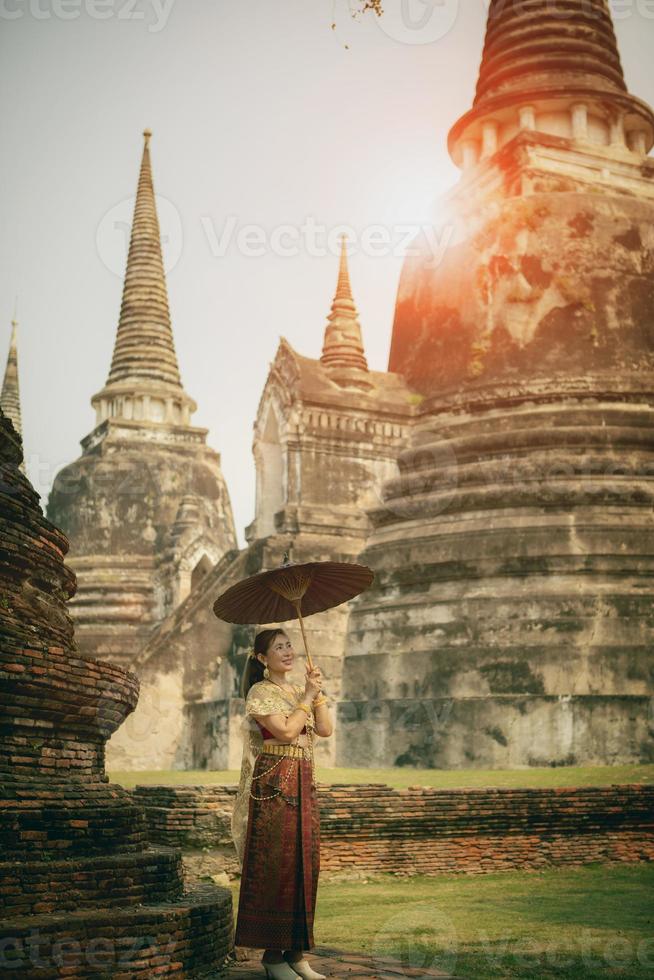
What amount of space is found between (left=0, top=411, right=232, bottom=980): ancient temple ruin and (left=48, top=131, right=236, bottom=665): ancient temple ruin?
19.9m

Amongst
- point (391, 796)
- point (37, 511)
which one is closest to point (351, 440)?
point (391, 796)

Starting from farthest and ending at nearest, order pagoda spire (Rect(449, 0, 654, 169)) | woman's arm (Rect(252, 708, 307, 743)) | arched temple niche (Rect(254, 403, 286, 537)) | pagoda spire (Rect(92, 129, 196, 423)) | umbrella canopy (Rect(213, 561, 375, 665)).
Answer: pagoda spire (Rect(92, 129, 196, 423)) < arched temple niche (Rect(254, 403, 286, 537)) < pagoda spire (Rect(449, 0, 654, 169)) < umbrella canopy (Rect(213, 561, 375, 665)) < woman's arm (Rect(252, 708, 307, 743))

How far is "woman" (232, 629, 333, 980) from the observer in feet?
17.4

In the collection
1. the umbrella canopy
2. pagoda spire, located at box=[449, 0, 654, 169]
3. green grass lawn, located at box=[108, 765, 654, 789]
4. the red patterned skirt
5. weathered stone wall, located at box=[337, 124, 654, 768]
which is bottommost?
the red patterned skirt

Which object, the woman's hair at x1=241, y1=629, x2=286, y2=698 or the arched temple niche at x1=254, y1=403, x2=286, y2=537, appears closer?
the woman's hair at x1=241, y1=629, x2=286, y2=698

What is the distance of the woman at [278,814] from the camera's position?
17.4ft

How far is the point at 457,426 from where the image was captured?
53.0 ft

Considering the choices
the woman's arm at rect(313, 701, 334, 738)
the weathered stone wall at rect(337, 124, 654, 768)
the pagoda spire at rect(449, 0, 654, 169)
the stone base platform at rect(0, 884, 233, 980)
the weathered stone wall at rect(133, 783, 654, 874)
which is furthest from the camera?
the pagoda spire at rect(449, 0, 654, 169)

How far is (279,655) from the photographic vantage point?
577 cm

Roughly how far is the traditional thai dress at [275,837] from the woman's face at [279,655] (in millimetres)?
100

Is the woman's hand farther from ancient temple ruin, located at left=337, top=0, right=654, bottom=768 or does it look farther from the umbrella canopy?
ancient temple ruin, located at left=337, top=0, right=654, bottom=768

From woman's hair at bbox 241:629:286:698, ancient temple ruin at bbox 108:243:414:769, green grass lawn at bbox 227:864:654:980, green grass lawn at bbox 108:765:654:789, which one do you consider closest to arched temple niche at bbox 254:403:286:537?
ancient temple ruin at bbox 108:243:414:769

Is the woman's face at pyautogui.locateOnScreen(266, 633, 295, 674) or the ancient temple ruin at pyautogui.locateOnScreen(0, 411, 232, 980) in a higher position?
the woman's face at pyautogui.locateOnScreen(266, 633, 295, 674)

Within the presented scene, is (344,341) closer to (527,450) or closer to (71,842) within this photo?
(527,450)
